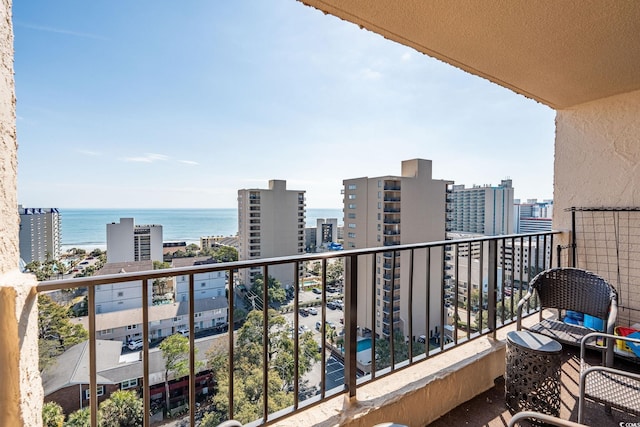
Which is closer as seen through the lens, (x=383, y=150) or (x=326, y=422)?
(x=326, y=422)

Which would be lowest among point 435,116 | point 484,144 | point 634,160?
point 634,160

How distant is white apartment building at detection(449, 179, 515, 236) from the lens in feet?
36.7

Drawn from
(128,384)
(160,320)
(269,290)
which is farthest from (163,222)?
(269,290)

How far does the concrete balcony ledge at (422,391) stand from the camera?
4.65 feet

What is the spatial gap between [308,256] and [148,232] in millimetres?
12199

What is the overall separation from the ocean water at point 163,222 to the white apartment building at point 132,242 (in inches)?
32.8

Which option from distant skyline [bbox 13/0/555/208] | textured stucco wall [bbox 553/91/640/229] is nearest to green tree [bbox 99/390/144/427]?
distant skyline [bbox 13/0/555/208]

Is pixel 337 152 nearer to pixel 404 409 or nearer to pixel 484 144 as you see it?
pixel 484 144

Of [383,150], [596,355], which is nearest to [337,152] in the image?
[383,150]

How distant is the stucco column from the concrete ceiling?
4.23 feet

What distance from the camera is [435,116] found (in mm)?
9789

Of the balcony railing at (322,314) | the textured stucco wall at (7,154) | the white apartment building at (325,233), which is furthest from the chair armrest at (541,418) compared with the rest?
the white apartment building at (325,233)

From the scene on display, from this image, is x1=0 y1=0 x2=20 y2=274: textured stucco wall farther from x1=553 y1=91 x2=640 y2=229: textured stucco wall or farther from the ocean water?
the ocean water

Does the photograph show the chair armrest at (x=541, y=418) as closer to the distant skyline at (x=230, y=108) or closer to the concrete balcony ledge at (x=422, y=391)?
the concrete balcony ledge at (x=422, y=391)
